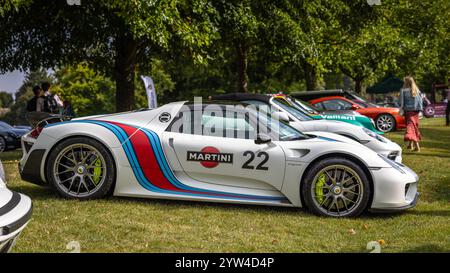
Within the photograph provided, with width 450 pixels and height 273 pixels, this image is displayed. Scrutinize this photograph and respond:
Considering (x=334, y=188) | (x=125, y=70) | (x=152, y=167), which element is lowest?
(x=334, y=188)

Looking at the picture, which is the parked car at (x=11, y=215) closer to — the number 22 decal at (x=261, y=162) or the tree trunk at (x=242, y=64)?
the number 22 decal at (x=261, y=162)

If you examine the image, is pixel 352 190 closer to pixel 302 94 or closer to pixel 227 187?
pixel 227 187

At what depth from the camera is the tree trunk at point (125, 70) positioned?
14562mm

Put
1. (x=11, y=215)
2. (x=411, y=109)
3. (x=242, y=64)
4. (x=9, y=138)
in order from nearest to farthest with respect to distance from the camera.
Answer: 1. (x=11, y=215)
2. (x=411, y=109)
3. (x=9, y=138)
4. (x=242, y=64)

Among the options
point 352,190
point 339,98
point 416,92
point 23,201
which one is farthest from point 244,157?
point 339,98

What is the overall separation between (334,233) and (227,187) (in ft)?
4.76

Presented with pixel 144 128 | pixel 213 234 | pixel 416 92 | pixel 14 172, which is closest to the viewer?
pixel 213 234

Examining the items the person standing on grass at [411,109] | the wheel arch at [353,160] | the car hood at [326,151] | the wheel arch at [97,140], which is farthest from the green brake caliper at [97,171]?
the person standing on grass at [411,109]

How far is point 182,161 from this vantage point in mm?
6508

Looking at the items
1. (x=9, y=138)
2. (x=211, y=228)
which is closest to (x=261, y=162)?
(x=211, y=228)

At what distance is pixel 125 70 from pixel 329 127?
696 cm

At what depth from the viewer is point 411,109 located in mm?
12258

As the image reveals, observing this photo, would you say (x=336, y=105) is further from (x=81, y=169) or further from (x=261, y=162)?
(x=81, y=169)
